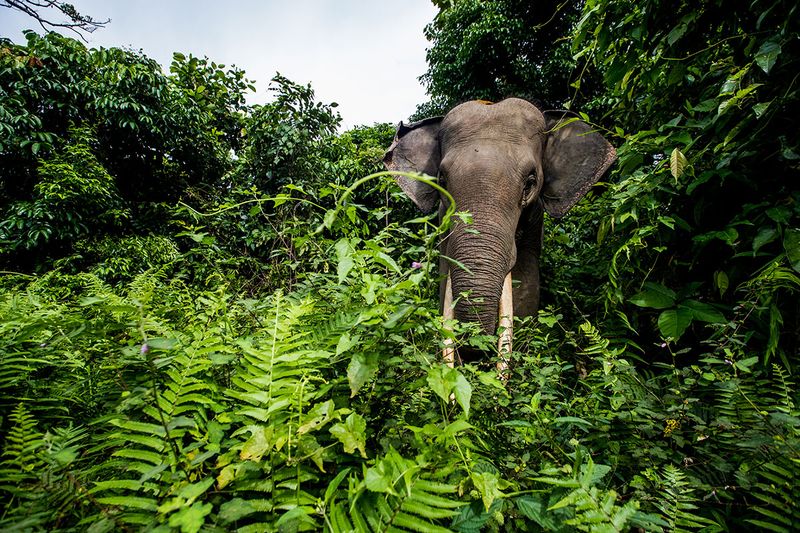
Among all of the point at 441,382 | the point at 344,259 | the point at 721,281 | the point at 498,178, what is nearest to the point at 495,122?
the point at 498,178

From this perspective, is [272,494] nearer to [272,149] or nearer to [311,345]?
[311,345]

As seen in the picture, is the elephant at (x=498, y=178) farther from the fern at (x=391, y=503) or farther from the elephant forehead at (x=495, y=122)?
the fern at (x=391, y=503)

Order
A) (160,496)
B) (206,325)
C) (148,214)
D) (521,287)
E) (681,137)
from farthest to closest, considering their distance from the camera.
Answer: (148,214) → (521,287) → (681,137) → (206,325) → (160,496)

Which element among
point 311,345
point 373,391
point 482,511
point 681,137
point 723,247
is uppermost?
point 681,137

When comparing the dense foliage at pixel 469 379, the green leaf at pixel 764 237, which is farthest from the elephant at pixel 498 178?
the green leaf at pixel 764 237

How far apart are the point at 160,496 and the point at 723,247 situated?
2.85 m

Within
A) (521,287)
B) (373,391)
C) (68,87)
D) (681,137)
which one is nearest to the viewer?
(373,391)

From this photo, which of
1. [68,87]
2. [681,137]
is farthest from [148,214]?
[681,137]

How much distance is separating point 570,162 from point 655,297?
2266 millimetres

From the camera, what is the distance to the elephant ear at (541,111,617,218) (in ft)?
12.3

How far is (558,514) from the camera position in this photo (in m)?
0.86

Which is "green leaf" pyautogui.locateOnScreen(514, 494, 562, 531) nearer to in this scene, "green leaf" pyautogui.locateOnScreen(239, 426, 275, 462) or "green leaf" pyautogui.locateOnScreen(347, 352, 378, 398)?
"green leaf" pyautogui.locateOnScreen(347, 352, 378, 398)

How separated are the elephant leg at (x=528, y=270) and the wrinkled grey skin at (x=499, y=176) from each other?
1 centimetres

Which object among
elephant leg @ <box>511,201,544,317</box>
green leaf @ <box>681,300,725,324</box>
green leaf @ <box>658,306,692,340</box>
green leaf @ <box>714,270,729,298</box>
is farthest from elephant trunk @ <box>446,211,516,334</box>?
elephant leg @ <box>511,201,544,317</box>
